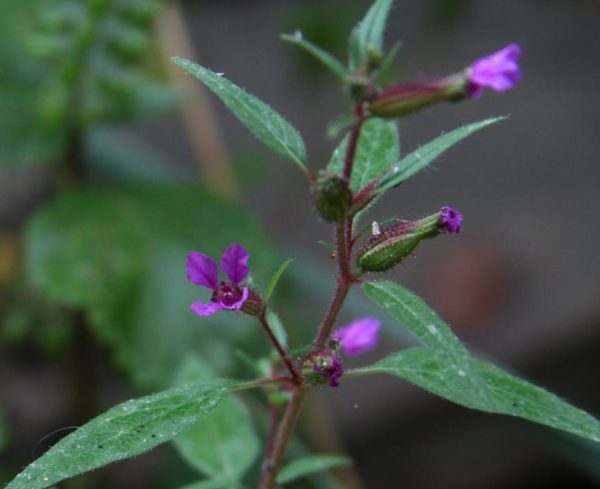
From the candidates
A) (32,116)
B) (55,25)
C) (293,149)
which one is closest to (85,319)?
(32,116)

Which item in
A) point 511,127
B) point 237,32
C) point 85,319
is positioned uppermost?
point 237,32

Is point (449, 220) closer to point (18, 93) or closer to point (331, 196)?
point (331, 196)

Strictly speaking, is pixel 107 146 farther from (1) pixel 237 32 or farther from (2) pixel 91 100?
(1) pixel 237 32

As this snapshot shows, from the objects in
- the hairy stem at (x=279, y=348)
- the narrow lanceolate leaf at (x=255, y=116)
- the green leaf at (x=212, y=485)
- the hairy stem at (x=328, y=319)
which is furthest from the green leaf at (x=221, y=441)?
the narrow lanceolate leaf at (x=255, y=116)

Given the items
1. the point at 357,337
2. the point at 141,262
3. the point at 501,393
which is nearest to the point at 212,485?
the point at 357,337

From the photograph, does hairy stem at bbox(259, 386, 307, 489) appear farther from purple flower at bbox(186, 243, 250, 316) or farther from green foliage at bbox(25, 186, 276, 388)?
green foliage at bbox(25, 186, 276, 388)
